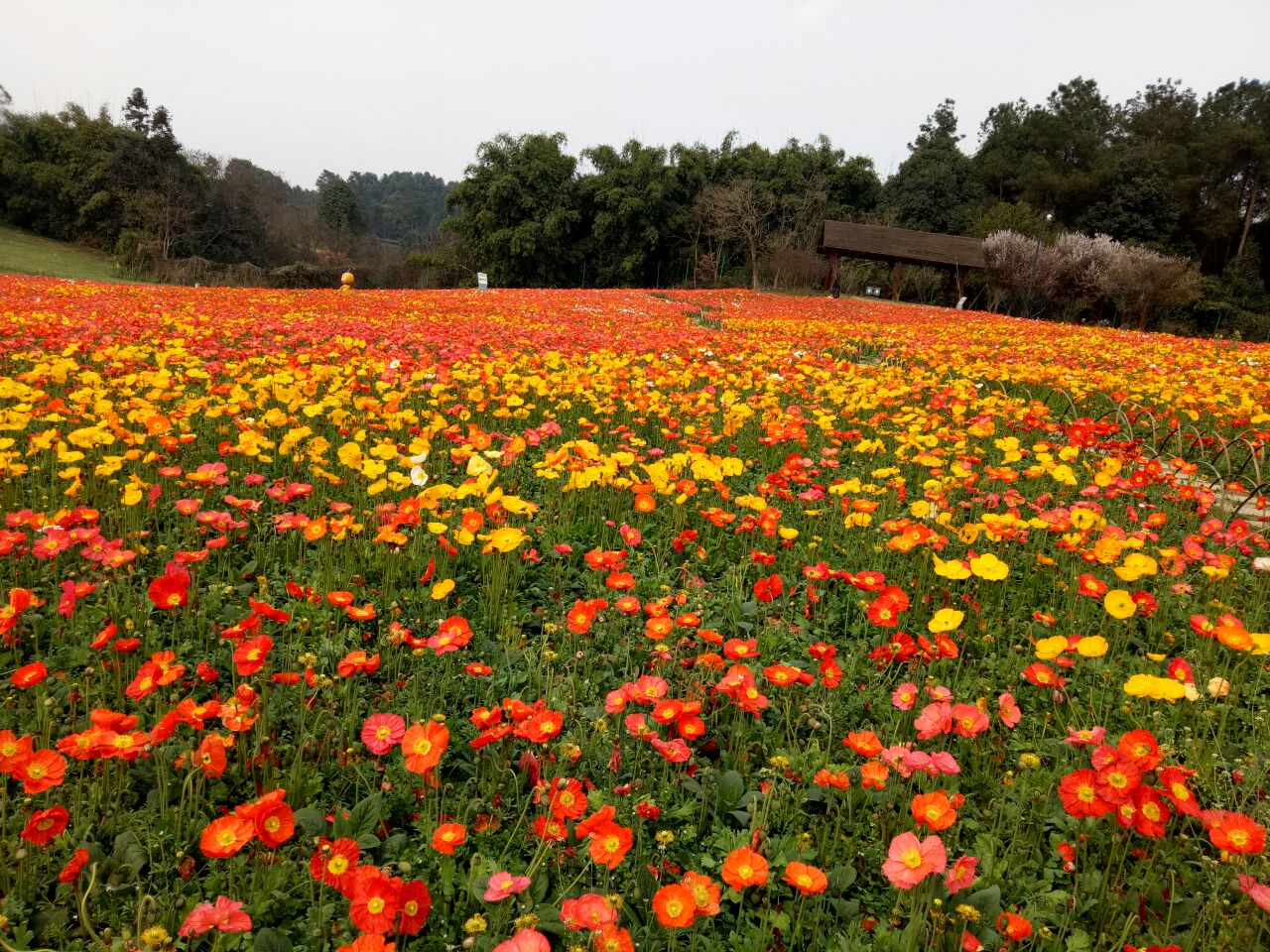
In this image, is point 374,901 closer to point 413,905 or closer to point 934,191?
point 413,905

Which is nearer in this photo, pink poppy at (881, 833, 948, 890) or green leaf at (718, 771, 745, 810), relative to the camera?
pink poppy at (881, 833, 948, 890)

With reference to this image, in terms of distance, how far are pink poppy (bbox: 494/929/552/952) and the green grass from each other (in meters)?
27.8

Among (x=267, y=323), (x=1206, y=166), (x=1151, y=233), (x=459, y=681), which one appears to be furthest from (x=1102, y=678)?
(x=1206, y=166)

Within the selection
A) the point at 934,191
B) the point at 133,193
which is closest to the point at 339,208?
the point at 133,193

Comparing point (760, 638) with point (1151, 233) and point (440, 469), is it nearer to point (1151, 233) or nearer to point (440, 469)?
point (440, 469)

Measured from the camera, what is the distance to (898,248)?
30453 millimetres

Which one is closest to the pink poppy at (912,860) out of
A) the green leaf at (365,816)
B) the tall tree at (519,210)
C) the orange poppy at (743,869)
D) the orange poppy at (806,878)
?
the orange poppy at (806,878)

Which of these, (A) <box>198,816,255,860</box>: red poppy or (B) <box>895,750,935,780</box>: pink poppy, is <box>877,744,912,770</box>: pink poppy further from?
(A) <box>198,816,255,860</box>: red poppy

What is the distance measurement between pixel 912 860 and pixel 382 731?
1.25 metres

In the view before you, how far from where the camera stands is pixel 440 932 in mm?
1591

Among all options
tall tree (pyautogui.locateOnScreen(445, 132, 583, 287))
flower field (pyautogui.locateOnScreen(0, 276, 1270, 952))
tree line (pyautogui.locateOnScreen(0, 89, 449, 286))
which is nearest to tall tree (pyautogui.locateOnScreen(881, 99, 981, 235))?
tall tree (pyautogui.locateOnScreen(445, 132, 583, 287))

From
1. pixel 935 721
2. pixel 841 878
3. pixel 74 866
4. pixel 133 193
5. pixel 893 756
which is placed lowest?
pixel 841 878

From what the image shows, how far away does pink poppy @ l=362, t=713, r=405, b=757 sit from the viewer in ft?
5.52

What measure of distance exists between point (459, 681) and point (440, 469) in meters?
1.84
